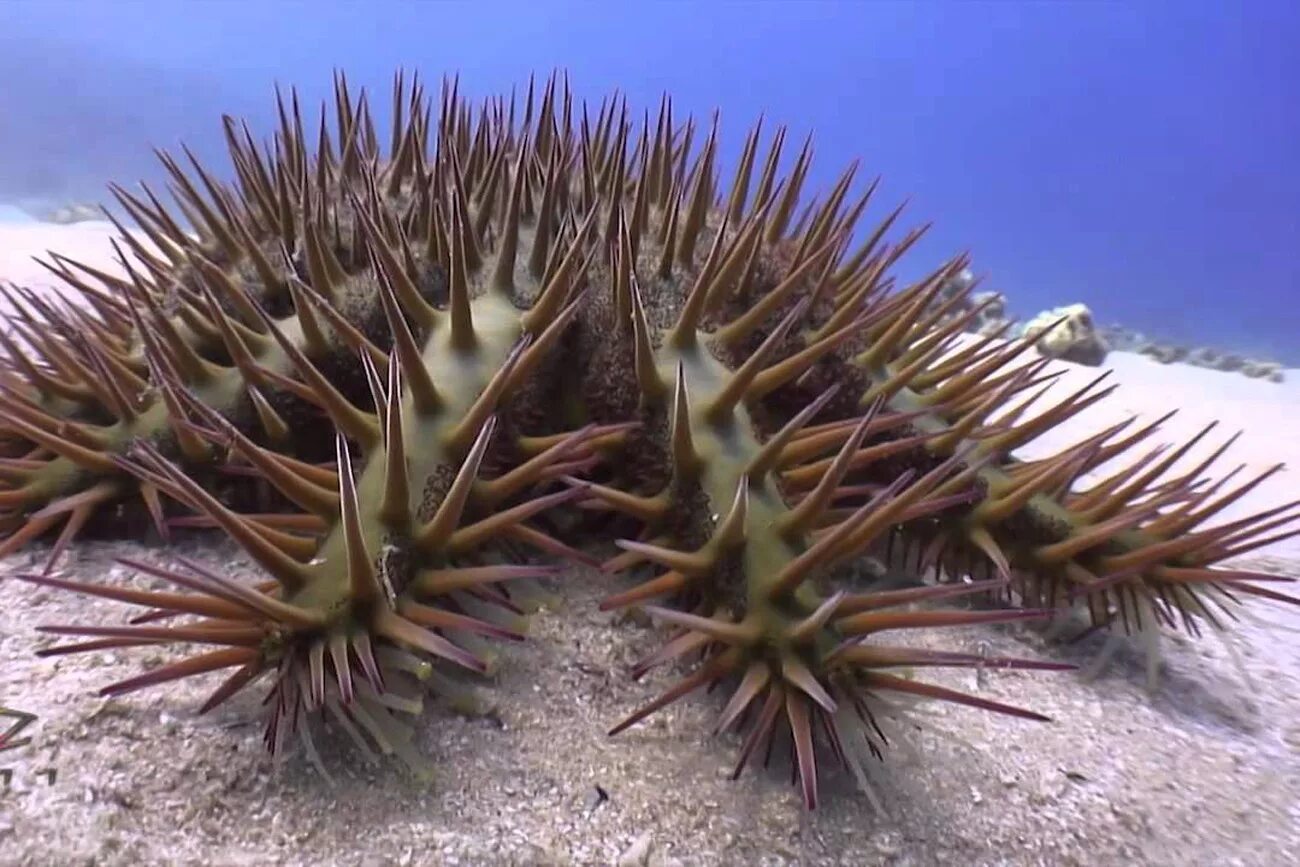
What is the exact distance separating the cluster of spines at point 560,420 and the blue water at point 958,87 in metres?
47.2

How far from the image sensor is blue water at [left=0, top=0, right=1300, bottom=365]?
6412 centimetres

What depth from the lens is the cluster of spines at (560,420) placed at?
5.39ft

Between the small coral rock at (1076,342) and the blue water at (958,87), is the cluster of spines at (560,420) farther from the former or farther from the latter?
the blue water at (958,87)

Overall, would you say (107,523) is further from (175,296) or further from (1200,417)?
(1200,417)

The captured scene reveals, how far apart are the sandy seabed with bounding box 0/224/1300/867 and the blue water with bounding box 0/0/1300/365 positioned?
4768cm

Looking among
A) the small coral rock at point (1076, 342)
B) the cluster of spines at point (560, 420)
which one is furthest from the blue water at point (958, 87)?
the cluster of spines at point (560, 420)

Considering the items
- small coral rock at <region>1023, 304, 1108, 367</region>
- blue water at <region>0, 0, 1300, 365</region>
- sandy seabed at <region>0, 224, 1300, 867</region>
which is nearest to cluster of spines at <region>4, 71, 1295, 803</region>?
sandy seabed at <region>0, 224, 1300, 867</region>

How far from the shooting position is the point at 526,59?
13650 centimetres

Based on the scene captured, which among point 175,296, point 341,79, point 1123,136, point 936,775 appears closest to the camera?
point 936,775

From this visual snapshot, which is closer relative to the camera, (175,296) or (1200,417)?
(175,296)

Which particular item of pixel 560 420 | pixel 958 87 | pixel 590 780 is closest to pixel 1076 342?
pixel 560 420

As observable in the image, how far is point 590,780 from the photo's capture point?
68.5 inches

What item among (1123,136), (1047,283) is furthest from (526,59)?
(1047,283)

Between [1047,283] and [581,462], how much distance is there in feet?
250
